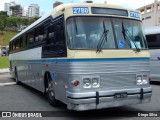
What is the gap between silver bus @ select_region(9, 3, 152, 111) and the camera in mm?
8031

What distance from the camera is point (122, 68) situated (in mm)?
8516

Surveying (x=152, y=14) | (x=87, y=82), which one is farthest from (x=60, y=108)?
(x=152, y=14)

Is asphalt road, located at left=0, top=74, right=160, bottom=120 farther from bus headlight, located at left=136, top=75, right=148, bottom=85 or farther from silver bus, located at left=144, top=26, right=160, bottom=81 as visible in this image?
silver bus, located at left=144, top=26, right=160, bottom=81

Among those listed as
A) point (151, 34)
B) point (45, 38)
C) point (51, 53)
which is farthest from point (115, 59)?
point (151, 34)

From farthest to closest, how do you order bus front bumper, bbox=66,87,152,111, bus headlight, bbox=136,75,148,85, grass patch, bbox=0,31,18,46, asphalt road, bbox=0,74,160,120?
grass patch, bbox=0,31,18,46 → asphalt road, bbox=0,74,160,120 → bus headlight, bbox=136,75,148,85 → bus front bumper, bbox=66,87,152,111

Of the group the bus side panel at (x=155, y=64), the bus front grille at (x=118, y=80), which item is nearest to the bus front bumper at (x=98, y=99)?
the bus front grille at (x=118, y=80)

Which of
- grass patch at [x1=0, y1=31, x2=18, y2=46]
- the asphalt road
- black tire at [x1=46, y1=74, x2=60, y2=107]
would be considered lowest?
the asphalt road

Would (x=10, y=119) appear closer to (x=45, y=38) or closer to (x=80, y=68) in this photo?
(x=80, y=68)

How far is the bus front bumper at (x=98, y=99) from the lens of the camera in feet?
25.8

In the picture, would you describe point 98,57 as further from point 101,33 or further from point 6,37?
point 6,37

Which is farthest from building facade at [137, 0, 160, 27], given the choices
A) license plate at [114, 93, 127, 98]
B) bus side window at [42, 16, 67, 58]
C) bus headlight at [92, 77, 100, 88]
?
bus headlight at [92, 77, 100, 88]

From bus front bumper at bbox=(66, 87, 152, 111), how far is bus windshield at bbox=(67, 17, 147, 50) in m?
1.18

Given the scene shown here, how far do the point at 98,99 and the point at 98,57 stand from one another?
1068 mm

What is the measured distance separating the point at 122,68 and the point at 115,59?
311 millimetres
